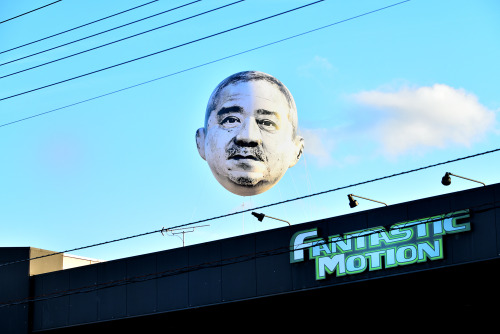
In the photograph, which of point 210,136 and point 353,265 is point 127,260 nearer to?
point 210,136

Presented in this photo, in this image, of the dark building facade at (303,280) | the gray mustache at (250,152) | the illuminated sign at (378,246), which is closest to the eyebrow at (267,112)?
the gray mustache at (250,152)

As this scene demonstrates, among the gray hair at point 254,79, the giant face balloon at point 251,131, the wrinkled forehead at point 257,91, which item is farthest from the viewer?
the gray hair at point 254,79

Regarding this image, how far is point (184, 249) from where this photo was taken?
1252 inches

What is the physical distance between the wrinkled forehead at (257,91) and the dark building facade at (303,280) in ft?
25.9

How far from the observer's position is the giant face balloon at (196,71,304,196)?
1441 inches

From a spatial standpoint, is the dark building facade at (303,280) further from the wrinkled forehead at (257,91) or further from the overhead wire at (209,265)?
the wrinkled forehead at (257,91)

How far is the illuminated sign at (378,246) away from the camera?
83.4 feet

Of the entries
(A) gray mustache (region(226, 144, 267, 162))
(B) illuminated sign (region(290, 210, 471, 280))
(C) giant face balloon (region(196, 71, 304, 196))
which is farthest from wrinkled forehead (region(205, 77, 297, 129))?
(B) illuminated sign (region(290, 210, 471, 280))

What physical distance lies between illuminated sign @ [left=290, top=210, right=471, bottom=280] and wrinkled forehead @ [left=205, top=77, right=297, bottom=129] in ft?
31.2

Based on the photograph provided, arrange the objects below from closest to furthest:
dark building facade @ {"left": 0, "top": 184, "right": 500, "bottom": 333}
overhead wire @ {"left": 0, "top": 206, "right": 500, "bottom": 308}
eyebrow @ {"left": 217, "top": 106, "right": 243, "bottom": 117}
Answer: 1. overhead wire @ {"left": 0, "top": 206, "right": 500, "bottom": 308}
2. dark building facade @ {"left": 0, "top": 184, "right": 500, "bottom": 333}
3. eyebrow @ {"left": 217, "top": 106, "right": 243, "bottom": 117}

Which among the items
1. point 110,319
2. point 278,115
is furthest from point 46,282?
point 278,115

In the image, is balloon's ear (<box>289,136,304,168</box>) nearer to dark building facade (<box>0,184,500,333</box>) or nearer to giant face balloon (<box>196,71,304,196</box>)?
giant face balloon (<box>196,71,304,196</box>)

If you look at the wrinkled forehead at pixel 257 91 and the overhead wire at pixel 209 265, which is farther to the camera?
the wrinkled forehead at pixel 257 91

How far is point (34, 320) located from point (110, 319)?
13.4 ft
